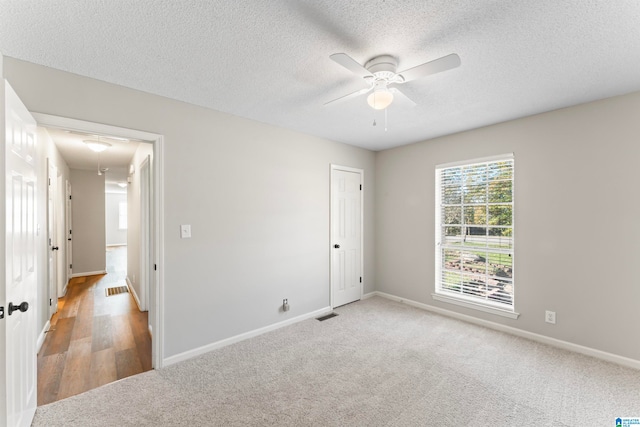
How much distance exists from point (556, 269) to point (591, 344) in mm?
758

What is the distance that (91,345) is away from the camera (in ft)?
10.2

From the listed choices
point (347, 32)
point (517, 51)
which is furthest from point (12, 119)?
point (517, 51)

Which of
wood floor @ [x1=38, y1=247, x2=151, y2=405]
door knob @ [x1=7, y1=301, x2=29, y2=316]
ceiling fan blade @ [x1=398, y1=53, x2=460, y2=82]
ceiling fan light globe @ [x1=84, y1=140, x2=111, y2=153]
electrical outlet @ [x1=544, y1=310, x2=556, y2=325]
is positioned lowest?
wood floor @ [x1=38, y1=247, x2=151, y2=405]

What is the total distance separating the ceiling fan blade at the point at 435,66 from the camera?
64.7 inches

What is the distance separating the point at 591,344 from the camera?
2818mm

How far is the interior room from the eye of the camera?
67.7 inches

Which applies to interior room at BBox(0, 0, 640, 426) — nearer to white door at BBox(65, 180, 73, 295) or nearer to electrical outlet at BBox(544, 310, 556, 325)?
electrical outlet at BBox(544, 310, 556, 325)

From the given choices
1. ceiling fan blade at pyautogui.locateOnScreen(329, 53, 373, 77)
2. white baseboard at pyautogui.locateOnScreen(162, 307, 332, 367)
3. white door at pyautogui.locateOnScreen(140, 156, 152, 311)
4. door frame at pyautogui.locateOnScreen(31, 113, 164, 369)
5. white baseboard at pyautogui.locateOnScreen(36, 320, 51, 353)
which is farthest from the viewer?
white door at pyautogui.locateOnScreen(140, 156, 152, 311)

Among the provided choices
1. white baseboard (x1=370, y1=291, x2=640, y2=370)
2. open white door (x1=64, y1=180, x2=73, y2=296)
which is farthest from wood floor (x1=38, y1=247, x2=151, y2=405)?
white baseboard (x1=370, y1=291, x2=640, y2=370)

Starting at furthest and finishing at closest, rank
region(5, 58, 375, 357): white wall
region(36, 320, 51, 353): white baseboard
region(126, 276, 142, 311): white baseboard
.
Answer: region(126, 276, 142, 311): white baseboard < region(36, 320, 51, 353): white baseboard < region(5, 58, 375, 357): white wall

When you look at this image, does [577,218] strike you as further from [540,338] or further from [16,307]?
[16,307]

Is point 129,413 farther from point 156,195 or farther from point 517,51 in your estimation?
point 517,51

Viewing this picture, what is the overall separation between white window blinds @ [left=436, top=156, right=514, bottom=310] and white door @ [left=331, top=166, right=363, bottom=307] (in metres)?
1.22

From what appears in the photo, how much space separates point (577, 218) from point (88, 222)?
895 centimetres
